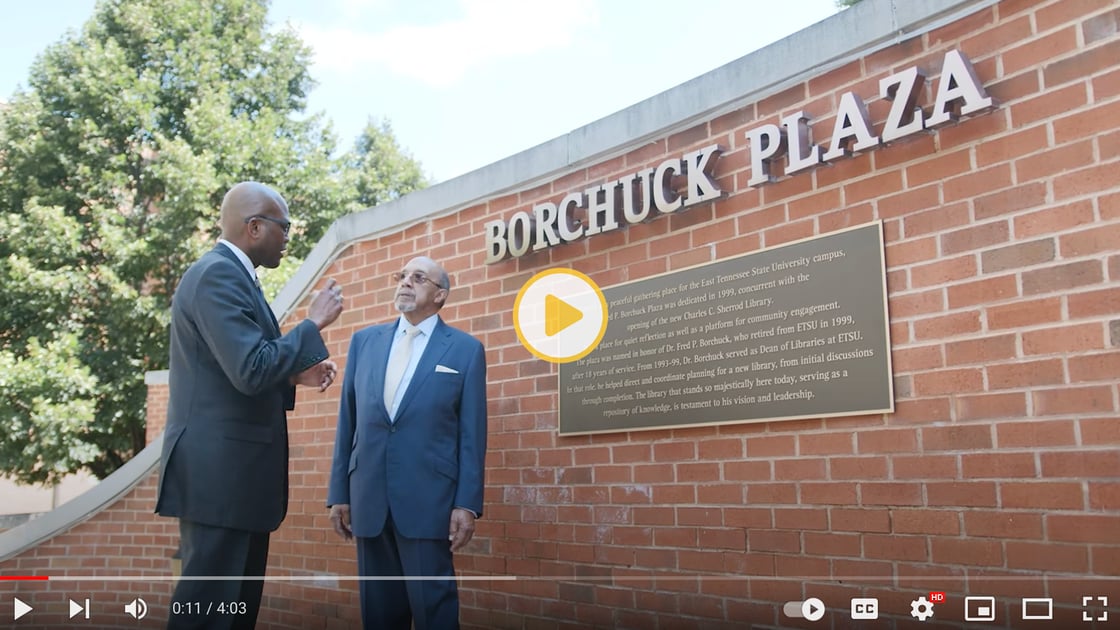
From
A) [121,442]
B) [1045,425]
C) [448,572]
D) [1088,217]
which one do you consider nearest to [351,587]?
[448,572]

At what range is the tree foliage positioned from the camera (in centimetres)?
1376

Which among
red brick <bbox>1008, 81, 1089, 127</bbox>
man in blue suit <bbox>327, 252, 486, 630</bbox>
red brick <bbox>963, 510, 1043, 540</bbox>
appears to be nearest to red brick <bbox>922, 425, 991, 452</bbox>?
red brick <bbox>963, 510, 1043, 540</bbox>

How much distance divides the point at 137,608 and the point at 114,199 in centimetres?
1106

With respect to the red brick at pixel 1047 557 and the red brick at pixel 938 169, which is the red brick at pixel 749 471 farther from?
the red brick at pixel 938 169

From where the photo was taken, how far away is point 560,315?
4754mm

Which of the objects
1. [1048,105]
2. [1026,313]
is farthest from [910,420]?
[1048,105]

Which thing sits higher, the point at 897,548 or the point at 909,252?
the point at 909,252

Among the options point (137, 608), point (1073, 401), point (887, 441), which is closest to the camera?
point (1073, 401)

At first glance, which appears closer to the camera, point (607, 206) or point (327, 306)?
point (327, 306)

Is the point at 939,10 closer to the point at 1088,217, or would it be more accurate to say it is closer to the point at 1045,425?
the point at 1088,217

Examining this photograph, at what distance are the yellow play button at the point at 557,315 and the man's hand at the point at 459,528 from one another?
128cm

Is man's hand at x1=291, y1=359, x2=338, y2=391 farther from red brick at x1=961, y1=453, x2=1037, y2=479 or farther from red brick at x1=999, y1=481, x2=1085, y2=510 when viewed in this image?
red brick at x1=999, y1=481, x2=1085, y2=510

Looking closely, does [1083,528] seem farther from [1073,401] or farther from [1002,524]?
[1073,401]

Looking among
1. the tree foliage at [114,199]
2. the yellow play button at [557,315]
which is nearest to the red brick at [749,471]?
the yellow play button at [557,315]
